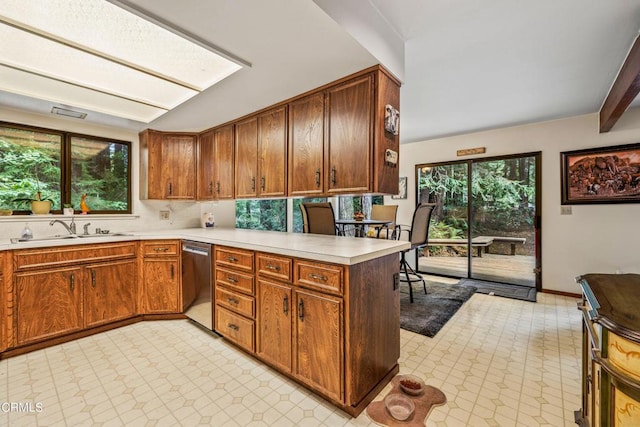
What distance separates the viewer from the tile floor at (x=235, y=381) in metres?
1.58

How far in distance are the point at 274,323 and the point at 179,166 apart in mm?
2605

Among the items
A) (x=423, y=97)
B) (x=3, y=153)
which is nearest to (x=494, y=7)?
(x=423, y=97)

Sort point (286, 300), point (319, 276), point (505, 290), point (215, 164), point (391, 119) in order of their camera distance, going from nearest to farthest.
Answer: point (319, 276) < point (286, 300) < point (391, 119) < point (215, 164) < point (505, 290)

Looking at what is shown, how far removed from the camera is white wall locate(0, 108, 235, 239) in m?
2.74

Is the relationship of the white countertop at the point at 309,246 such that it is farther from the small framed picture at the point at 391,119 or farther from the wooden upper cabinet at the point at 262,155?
the small framed picture at the point at 391,119

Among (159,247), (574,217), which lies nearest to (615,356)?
(159,247)

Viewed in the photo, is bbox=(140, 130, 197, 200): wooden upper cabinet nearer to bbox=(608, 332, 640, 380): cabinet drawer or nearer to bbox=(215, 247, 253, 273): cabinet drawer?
bbox=(215, 247, 253, 273): cabinet drawer

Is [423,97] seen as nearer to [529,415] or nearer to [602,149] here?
[602,149]

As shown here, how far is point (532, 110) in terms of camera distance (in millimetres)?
3561

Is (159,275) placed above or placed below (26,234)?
below

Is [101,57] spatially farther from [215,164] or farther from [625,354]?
[625,354]

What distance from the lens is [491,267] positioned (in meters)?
4.62

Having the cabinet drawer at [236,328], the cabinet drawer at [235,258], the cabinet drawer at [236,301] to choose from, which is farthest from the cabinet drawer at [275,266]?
the cabinet drawer at [236,328]

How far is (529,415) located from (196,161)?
156 inches
